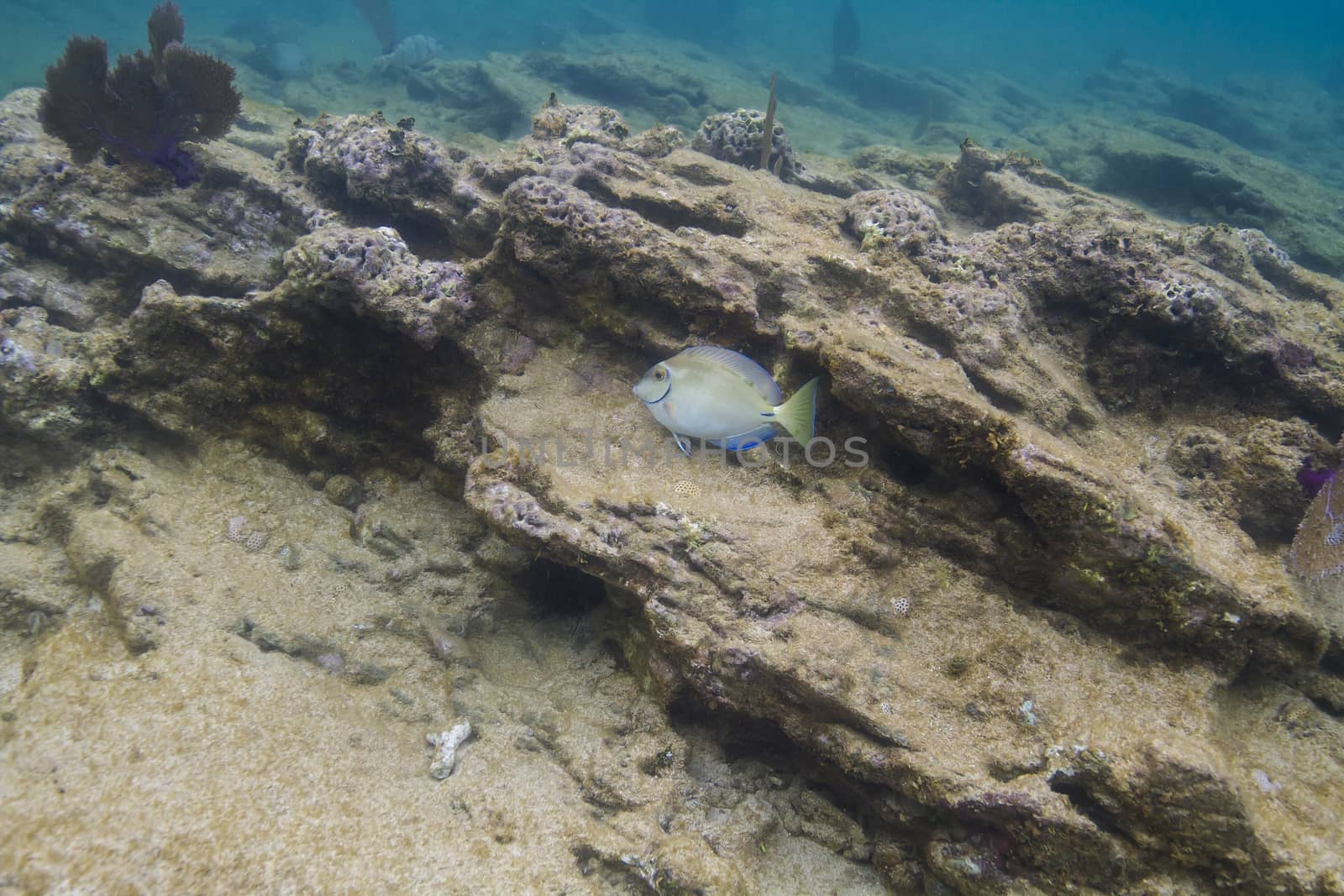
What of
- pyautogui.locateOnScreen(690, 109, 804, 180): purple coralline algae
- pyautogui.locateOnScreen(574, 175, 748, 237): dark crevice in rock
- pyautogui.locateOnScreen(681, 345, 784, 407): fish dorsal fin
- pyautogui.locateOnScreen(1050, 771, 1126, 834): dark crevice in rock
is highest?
pyautogui.locateOnScreen(690, 109, 804, 180): purple coralline algae

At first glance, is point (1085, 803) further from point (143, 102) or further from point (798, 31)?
point (798, 31)

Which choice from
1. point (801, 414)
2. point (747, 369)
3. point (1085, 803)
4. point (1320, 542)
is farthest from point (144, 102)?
point (1320, 542)

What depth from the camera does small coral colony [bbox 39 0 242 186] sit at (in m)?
4.63

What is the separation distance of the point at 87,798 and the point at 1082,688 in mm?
3593

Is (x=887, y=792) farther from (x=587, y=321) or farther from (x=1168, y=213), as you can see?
(x=1168, y=213)

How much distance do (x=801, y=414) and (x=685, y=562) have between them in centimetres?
82

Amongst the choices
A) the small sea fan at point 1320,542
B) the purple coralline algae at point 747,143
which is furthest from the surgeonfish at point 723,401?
the purple coralline algae at point 747,143

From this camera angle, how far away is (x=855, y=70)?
23750 millimetres

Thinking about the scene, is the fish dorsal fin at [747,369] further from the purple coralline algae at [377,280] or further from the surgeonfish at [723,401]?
the purple coralline algae at [377,280]

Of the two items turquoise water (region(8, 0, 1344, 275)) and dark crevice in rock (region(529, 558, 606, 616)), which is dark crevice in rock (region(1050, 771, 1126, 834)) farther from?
turquoise water (region(8, 0, 1344, 275))

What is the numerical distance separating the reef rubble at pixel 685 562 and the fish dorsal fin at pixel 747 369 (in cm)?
42

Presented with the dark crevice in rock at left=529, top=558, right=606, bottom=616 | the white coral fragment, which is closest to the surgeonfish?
the dark crevice in rock at left=529, top=558, right=606, bottom=616

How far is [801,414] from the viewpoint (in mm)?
2465

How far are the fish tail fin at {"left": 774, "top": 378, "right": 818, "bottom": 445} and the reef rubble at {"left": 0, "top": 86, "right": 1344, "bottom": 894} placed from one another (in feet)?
1.28
